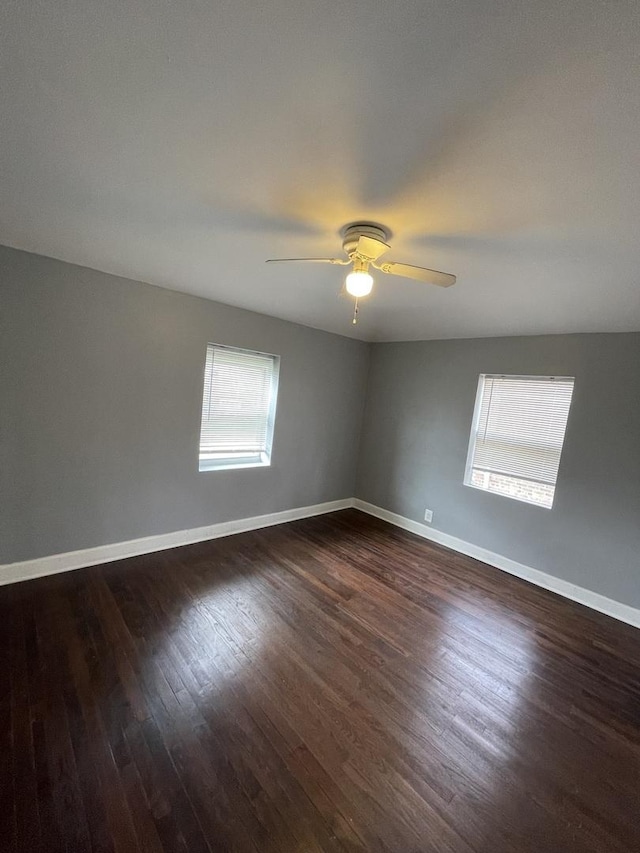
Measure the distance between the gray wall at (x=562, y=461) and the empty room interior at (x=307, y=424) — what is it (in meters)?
0.03

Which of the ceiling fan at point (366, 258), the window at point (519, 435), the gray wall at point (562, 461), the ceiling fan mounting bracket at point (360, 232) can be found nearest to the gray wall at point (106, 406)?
the gray wall at point (562, 461)

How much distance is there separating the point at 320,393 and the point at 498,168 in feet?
9.71

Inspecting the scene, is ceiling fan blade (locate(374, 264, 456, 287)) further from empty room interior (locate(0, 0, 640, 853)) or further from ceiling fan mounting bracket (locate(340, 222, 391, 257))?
ceiling fan mounting bracket (locate(340, 222, 391, 257))

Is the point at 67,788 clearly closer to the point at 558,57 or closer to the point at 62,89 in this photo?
the point at 62,89

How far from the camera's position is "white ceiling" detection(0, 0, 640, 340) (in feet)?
2.82

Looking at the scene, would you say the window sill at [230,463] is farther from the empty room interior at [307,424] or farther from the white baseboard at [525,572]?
the white baseboard at [525,572]

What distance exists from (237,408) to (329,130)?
2.63 metres

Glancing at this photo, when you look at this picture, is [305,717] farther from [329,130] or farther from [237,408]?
[237,408]

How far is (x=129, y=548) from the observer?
114 inches

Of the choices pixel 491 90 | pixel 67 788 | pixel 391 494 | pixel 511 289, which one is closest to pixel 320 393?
pixel 391 494

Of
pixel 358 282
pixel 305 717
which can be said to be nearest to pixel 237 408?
pixel 358 282

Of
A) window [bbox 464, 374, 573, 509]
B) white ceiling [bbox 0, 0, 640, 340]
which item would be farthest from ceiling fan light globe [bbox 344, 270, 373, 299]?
window [bbox 464, 374, 573, 509]

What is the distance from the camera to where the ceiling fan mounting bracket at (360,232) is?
1.75m

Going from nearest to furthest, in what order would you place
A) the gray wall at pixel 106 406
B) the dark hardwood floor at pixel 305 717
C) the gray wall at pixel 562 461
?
1. the dark hardwood floor at pixel 305 717
2. the gray wall at pixel 106 406
3. the gray wall at pixel 562 461
